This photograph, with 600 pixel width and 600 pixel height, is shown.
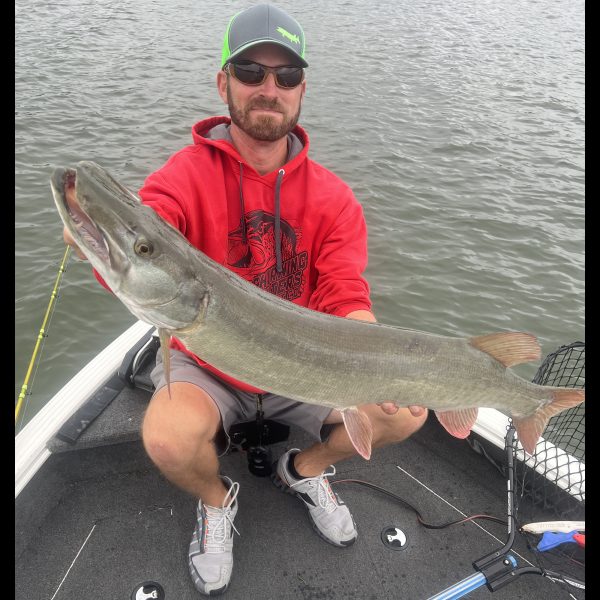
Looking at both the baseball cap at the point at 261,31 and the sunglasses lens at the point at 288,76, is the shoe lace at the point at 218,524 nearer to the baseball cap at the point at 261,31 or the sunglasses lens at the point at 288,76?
the sunglasses lens at the point at 288,76

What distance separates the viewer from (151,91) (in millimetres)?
12281

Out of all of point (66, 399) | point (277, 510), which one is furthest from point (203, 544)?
point (66, 399)

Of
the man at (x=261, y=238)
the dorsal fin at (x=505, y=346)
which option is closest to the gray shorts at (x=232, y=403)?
the man at (x=261, y=238)

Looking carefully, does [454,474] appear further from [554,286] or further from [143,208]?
[554,286]

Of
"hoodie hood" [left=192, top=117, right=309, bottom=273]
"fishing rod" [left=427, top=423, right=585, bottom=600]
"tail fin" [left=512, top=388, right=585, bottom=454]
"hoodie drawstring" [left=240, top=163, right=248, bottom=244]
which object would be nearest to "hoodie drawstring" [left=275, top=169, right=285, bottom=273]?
"hoodie hood" [left=192, top=117, right=309, bottom=273]

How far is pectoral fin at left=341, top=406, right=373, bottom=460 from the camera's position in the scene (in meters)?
2.48

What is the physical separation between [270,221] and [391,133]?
930 centimetres

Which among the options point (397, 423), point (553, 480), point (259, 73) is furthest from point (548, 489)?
point (259, 73)

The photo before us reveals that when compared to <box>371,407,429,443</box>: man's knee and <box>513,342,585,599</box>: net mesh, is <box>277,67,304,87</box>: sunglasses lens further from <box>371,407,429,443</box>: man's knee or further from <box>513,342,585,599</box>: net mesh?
<box>513,342,585,599</box>: net mesh

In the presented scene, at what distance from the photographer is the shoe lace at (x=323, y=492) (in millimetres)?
3033

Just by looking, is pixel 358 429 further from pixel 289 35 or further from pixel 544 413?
pixel 289 35

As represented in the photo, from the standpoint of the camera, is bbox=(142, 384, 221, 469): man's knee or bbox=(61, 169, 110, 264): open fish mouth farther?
bbox=(142, 384, 221, 469): man's knee

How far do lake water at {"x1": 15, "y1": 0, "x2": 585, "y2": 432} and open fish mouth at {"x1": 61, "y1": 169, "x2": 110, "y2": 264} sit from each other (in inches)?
155

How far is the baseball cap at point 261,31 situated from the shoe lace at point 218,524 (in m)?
2.57
